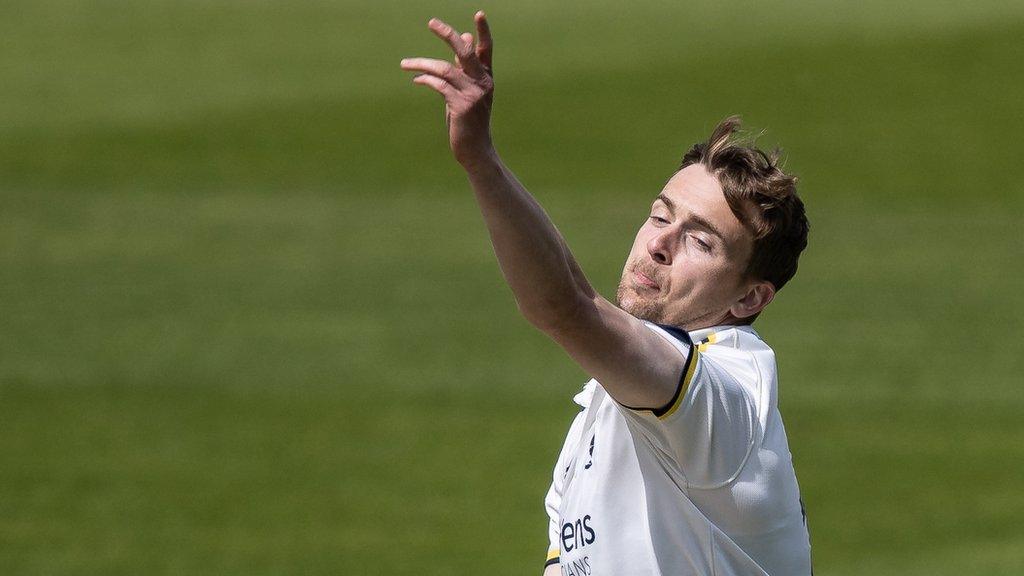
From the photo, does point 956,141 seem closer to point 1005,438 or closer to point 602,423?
point 1005,438

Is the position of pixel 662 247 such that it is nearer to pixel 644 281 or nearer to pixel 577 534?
pixel 644 281

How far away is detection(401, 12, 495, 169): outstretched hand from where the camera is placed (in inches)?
116

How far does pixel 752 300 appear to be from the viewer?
3.78 meters

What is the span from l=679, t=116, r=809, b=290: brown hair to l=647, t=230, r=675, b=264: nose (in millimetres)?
173

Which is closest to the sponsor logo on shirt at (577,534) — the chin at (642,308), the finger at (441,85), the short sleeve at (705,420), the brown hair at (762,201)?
the short sleeve at (705,420)

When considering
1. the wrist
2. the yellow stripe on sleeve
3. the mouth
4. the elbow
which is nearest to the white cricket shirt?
the yellow stripe on sleeve

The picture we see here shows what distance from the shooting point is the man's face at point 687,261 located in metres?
3.63

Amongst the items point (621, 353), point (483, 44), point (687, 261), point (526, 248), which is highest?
point (483, 44)

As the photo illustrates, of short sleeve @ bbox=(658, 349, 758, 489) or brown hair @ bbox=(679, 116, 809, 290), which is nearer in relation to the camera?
short sleeve @ bbox=(658, 349, 758, 489)

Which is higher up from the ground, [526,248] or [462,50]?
[462,50]

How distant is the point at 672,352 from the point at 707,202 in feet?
2.10

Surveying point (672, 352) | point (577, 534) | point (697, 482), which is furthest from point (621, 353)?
point (577, 534)

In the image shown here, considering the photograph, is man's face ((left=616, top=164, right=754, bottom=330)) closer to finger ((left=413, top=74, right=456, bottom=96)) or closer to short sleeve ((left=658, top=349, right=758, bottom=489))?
short sleeve ((left=658, top=349, right=758, bottom=489))

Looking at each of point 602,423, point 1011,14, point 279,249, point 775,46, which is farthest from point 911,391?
point 1011,14
